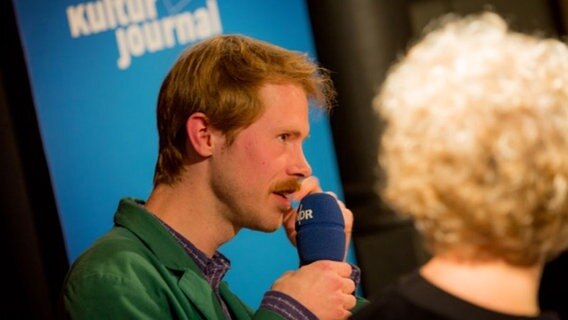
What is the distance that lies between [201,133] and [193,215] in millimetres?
170

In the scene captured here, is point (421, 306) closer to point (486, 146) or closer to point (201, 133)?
point (486, 146)

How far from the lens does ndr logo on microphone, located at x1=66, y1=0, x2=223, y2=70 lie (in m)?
2.46

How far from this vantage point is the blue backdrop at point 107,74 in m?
2.44

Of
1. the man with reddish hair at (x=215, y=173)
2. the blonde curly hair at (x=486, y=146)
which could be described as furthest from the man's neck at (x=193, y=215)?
the blonde curly hair at (x=486, y=146)

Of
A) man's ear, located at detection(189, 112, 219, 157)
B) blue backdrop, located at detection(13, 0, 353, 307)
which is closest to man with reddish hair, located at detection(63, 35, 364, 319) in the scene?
man's ear, located at detection(189, 112, 219, 157)

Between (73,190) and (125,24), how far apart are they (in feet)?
1.58

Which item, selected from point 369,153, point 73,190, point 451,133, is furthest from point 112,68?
point 451,133

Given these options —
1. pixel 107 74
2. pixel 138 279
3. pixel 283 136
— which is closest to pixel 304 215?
pixel 283 136

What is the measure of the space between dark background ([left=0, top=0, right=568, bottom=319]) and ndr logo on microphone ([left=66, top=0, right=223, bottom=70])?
294 mm

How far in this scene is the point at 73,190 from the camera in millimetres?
2471

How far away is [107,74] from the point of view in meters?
2.47

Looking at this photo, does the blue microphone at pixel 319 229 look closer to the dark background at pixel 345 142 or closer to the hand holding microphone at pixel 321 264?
the hand holding microphone at pixel 321 264

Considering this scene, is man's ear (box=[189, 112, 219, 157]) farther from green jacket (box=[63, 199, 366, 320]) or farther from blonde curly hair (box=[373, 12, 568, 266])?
blonde curly hair (box=[373, 12, 568, 266])

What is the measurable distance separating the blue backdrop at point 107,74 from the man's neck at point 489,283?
1382 mm
